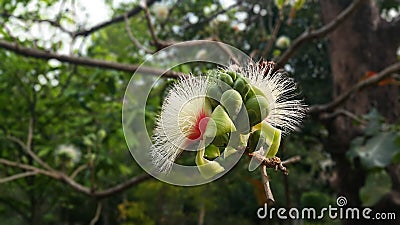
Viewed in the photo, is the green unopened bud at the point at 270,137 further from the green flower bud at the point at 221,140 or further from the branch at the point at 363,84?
the branch at the point at 363,84

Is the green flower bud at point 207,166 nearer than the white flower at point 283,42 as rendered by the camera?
Yes

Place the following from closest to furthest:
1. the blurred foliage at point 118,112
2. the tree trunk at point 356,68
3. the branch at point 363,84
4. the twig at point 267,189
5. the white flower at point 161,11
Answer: the twig at point 267,189 < the branch at point 363,84 < the blurred foliage at point 118,112 < the tree trunk at point 356,68 < the white flower at point 161,11

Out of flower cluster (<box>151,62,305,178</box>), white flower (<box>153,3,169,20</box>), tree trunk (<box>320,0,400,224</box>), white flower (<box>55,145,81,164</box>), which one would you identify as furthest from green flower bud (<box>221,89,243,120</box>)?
white flower (<box>153,3,169,20</box>)

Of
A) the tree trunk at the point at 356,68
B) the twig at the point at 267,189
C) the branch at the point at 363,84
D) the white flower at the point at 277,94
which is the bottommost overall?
the twig at the point at 267,189

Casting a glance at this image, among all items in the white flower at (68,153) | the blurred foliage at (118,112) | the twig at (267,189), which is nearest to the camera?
the twig at (267,189)

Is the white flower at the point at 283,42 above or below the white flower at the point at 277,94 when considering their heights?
above

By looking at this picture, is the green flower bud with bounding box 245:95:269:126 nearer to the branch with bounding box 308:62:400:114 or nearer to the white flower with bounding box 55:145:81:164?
the branch with bounding box 308:62:400:114

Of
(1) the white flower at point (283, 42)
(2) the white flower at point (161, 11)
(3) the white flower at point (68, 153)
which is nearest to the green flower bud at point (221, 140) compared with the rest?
(3) the white flower at point (68, 153)

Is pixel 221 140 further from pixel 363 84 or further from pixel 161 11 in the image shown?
pixel 161 11
